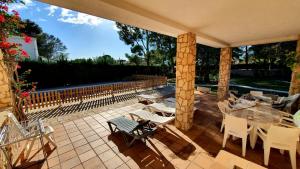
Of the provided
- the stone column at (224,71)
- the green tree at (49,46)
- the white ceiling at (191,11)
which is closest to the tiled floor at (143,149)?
the white ceiling at (191,11)

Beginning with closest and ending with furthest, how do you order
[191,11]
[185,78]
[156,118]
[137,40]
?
[191,11]
[156,118]
[185,78]
[137,40]

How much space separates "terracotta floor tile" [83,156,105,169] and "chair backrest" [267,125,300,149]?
3239 millimetres

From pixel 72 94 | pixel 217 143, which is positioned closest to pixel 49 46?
pixel 72 94

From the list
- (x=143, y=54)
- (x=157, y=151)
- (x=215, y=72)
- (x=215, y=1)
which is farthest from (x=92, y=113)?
(x=143, y=54)

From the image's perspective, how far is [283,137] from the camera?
237 cm

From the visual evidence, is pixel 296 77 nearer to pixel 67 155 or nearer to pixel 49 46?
pixel 67 155

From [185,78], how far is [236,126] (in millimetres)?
1687

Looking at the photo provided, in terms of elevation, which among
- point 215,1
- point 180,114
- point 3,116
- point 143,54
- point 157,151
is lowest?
point 157,151

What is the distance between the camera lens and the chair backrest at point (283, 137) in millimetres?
2295

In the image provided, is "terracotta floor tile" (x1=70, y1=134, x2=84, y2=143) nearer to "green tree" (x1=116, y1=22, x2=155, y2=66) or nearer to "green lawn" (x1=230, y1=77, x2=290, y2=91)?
"green lawn" (x1=230, y1=77, x2=290, y2=91)

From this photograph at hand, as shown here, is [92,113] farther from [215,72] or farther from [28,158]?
[215,72]

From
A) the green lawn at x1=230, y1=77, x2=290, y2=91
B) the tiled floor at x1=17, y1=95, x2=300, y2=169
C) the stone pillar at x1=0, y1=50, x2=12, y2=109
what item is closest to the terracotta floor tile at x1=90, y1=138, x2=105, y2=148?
the tiled floor at x1=17, y1=95, x2=300, y2=169

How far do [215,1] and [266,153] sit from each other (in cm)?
294

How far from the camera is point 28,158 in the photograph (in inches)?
106
